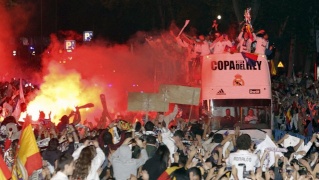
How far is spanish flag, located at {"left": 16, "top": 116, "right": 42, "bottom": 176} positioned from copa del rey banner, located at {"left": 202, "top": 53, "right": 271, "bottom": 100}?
9.20 m

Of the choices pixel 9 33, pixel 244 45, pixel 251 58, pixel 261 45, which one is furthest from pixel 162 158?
pixel 9 33

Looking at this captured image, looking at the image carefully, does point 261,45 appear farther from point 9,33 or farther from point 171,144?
point 9,33

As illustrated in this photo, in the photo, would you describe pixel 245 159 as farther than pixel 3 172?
Yes

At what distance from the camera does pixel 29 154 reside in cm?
1041

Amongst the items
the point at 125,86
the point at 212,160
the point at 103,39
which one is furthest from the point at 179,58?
the point at 103,39

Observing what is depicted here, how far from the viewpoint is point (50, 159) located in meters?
11.6

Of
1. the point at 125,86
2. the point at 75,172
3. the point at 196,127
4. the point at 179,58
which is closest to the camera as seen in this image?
the point at 75,172

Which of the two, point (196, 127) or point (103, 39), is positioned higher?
point (103, 39)

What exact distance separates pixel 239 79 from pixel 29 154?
9.61 meters

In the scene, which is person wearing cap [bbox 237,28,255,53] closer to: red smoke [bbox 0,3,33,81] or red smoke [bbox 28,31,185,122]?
red smoke [bbox 28,31,185,122]

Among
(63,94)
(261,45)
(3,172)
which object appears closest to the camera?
(3,172)

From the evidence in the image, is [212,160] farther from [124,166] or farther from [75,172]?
[75,172]

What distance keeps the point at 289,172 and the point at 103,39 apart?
4622 cm

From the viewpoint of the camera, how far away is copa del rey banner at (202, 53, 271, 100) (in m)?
19.1
